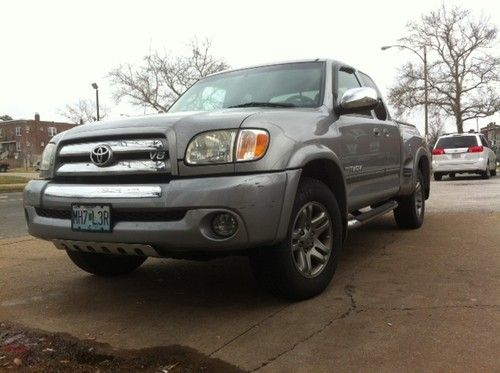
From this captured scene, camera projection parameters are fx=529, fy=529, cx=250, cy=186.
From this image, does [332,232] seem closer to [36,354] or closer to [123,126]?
[123,126]

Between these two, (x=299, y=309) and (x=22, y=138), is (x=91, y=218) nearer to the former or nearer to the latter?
(x=299, y=309)

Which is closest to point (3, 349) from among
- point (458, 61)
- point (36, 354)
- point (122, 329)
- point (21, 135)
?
point (36, 354)

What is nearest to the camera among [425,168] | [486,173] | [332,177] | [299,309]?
[299,309]

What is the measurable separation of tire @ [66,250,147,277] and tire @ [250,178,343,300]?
5.13 ft

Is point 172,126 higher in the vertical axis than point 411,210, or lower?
higher

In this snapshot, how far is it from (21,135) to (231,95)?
84553 millimetres

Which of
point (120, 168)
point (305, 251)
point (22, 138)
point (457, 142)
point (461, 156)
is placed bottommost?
point (461, 156)

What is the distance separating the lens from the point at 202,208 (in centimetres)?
301

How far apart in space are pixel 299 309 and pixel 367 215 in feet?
5.51

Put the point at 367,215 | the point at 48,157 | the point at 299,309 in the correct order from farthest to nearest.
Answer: the point at 367,215 → the point at 48,157 → the point at 299,309

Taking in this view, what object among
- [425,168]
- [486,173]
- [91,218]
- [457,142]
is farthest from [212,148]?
[486,173]

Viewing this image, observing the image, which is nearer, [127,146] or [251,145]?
[251,145]

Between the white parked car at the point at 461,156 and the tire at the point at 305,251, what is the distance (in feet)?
47.9

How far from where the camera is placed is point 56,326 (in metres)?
3.38
